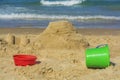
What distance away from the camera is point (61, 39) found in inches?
428

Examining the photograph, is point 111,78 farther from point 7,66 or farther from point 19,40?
point 19,40

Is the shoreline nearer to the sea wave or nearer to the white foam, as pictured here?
the sea wave

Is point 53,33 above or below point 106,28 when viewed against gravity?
above

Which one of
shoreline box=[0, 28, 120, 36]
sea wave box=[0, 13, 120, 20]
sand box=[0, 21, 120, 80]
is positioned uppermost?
sand box=[0, 21, 120, 80]

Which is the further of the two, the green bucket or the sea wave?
the sea wave

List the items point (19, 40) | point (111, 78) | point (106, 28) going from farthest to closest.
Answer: point (106, 28)
point (19, 40)
point (111, 78)

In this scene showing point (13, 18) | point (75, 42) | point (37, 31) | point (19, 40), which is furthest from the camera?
point (13, 18)

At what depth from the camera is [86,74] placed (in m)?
8.41

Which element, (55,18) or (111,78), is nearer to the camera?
(111,78)

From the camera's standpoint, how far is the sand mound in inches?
426

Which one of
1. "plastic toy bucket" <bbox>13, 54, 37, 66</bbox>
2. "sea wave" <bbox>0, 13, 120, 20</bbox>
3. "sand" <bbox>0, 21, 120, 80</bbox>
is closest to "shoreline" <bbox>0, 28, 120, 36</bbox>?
"sand" <bbox>0, 21, 120, 80</bbox>

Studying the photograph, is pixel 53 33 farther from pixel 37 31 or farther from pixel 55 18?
pixel 55 18

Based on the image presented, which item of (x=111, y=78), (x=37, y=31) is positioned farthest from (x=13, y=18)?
(x=111, y=78)

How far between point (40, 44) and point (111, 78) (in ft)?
11.3
